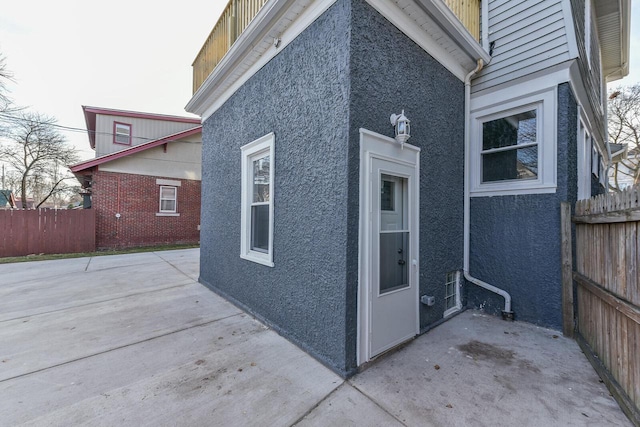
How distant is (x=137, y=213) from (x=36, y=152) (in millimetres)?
9585

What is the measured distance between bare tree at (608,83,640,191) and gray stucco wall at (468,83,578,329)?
45.4 feet

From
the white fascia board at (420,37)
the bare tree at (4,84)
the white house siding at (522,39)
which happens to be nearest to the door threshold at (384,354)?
the white fascia board at (420,37)

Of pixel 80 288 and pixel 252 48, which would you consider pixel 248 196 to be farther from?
pixel 80 288

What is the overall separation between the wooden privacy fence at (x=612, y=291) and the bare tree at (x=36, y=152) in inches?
845

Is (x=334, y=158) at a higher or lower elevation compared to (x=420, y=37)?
lower

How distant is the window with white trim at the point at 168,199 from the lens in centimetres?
1254

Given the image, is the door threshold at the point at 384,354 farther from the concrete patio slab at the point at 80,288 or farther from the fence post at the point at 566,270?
the concrete patio slab at the point at 80,288

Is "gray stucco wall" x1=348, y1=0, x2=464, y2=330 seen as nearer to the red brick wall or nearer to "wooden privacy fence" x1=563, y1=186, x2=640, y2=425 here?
"wooden privacy fence" x1=563, y1=186, x2=640, y2=425

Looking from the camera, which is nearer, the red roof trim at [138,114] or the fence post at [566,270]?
the fence post at [566,270]

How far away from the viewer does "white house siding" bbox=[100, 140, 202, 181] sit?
11719mm

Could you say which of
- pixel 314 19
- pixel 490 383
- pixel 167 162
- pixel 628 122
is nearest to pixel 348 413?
pixel 490 383

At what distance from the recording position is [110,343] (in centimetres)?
318

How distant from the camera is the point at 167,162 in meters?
12.7

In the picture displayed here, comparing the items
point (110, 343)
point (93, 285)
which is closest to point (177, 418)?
point (110, 343)
